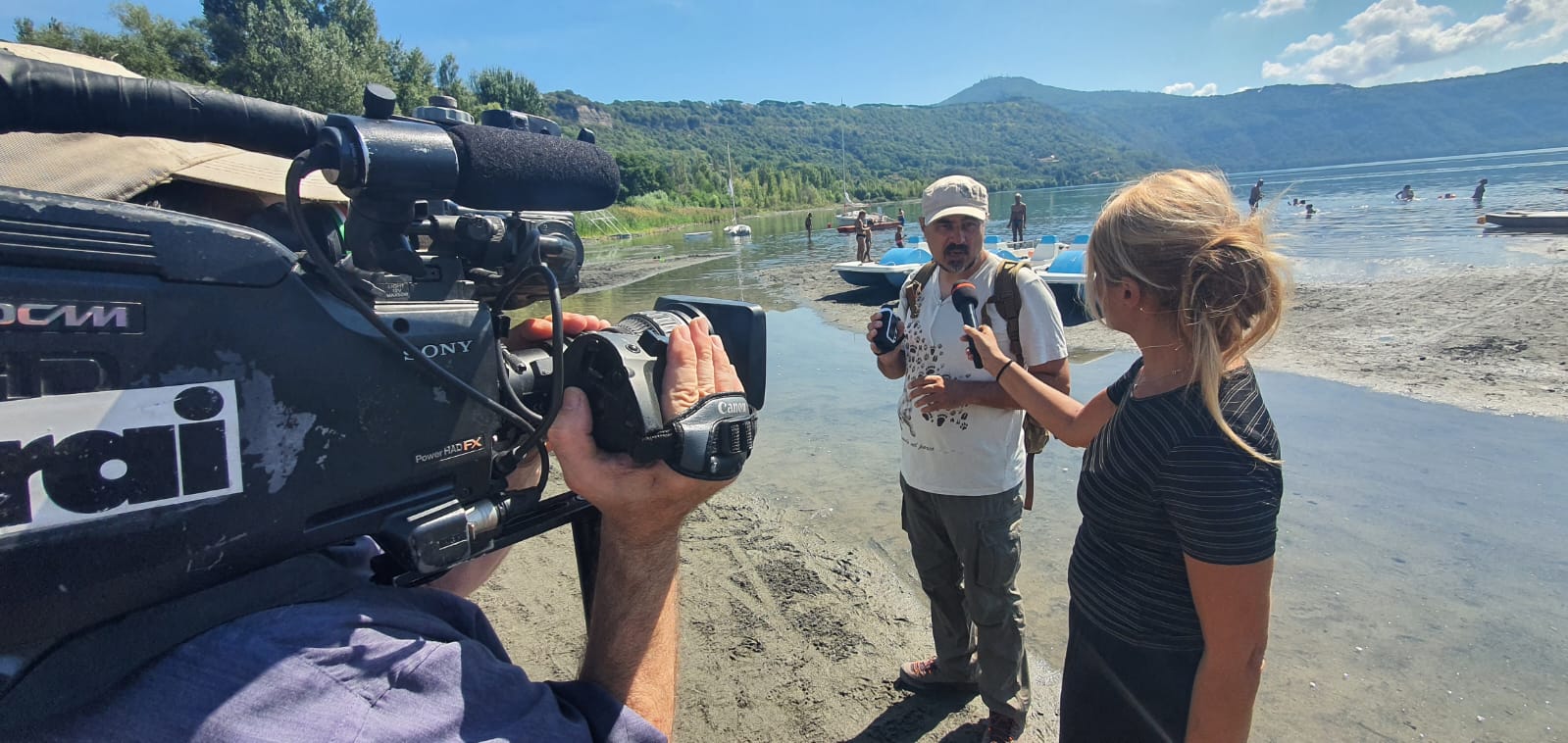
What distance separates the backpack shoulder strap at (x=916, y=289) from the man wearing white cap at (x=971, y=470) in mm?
124

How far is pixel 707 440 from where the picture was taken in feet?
3.65

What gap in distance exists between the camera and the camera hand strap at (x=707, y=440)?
1.09 meters

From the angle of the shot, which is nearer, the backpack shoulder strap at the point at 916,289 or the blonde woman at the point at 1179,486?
the blonde woman at the point at 1179,486

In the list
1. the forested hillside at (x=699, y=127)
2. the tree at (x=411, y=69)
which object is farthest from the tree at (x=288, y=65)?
the tree at (x=411, y=69)

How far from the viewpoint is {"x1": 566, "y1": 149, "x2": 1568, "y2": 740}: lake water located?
3268mm

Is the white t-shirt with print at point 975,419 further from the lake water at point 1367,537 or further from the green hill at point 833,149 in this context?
the green hill at point 833,149

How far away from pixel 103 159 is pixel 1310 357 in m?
10.6

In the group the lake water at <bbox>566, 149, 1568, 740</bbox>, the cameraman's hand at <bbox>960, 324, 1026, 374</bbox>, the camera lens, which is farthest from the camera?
the lake water at <bbox>566, 149, 1568, 740</bbox>

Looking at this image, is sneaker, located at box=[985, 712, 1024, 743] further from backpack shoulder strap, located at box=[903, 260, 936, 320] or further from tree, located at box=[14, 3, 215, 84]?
tree, located at box=[14, 3, 215, 84]

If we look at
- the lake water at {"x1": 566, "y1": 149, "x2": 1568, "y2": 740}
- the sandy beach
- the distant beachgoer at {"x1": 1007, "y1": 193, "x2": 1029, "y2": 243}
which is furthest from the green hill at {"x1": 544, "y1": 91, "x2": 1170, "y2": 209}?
the sandy beach

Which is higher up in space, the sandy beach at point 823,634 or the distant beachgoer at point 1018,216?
the distant beachgoer at point 1018,216

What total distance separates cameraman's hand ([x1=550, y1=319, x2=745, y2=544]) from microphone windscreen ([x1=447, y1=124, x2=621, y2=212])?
0.31m

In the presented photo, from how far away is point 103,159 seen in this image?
1.68 m

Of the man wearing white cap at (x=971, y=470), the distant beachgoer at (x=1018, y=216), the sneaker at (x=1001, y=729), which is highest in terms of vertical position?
the distant beachgoer at (x=1018, y=216)
